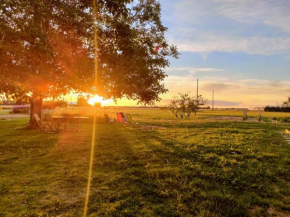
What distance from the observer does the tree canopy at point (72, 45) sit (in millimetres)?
7641

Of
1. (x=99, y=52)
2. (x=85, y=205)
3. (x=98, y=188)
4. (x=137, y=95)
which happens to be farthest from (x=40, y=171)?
(x=137, y=95)

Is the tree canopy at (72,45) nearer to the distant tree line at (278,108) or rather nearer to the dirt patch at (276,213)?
the dirt patch at (276,213)

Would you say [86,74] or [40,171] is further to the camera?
[86,74]

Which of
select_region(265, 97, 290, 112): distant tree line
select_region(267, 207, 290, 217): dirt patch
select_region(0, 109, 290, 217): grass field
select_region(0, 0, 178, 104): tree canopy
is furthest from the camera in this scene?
select_region(265, 97, 290, 112): distant tree line

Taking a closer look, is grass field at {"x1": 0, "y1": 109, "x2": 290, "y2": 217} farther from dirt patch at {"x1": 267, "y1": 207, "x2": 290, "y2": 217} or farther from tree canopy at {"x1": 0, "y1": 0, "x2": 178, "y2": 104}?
tree canopy at {"x1": 0, "y1": 0, "x2": 178, "y2": 104}

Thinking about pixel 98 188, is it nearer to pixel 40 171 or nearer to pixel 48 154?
pixel 40 171

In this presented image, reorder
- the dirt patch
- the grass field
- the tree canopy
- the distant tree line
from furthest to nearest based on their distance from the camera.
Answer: the distant tree line → the tree canopy → the grass field → the dirt patch

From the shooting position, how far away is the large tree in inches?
302

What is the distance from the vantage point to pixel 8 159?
7.77 meters

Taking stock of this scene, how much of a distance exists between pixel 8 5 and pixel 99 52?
652 cm

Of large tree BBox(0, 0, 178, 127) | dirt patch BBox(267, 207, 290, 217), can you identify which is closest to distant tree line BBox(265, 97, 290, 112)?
large tree BBox(0, 0, 178, 127)

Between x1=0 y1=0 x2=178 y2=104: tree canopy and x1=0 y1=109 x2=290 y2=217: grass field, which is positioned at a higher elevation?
x1=0 y1=0 x2=178 y2=104: tree canopy

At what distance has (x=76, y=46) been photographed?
388 inches

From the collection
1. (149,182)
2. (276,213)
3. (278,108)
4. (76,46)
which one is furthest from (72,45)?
(278,108)
